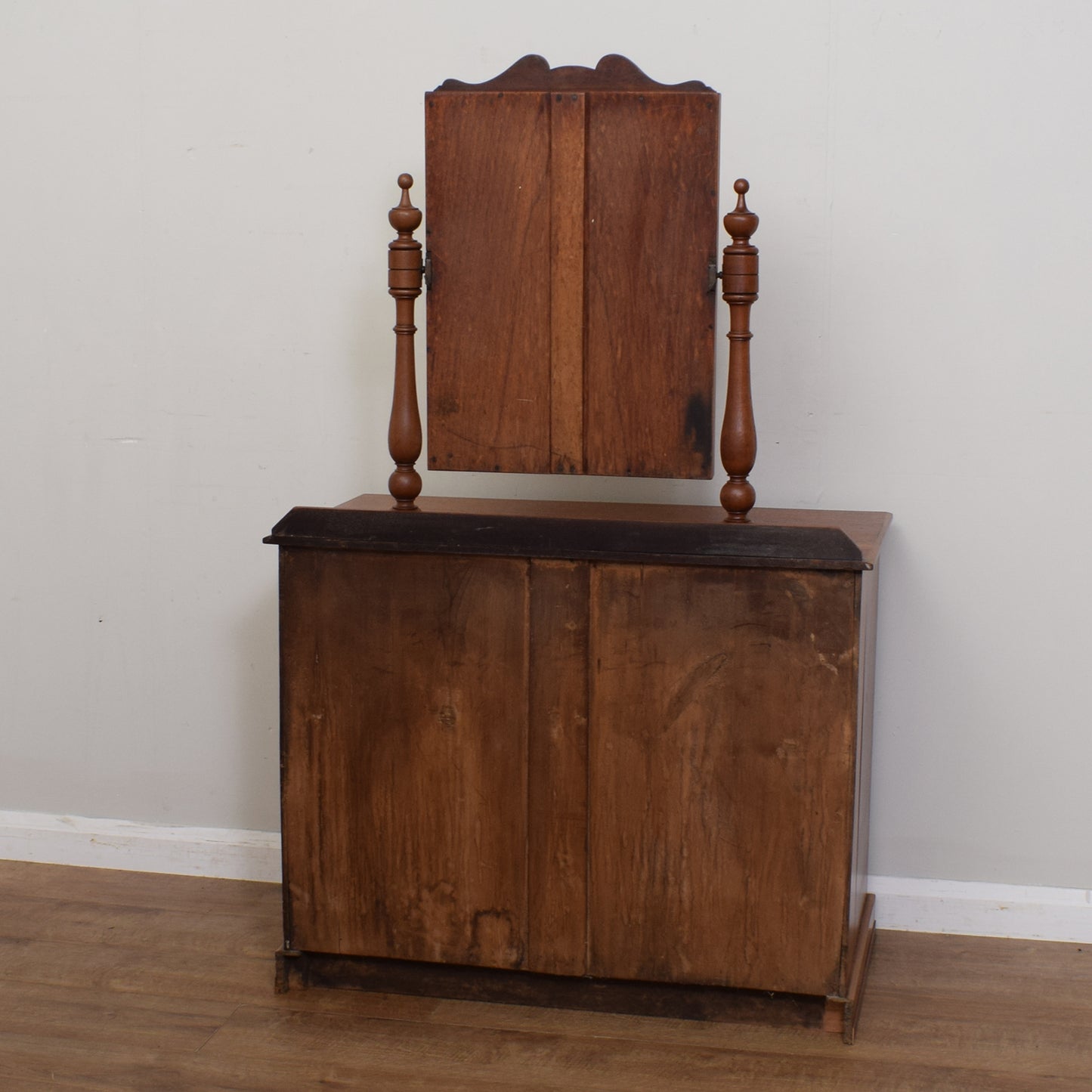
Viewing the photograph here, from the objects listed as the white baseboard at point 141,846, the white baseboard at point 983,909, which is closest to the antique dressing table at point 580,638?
the white baseboard at point 983,909

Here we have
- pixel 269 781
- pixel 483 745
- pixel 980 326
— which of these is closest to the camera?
pixel 483 745

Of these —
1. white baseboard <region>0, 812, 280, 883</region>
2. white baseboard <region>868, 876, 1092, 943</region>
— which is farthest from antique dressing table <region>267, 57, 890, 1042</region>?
white baseboard <region>0, 812, 280, 883</region>

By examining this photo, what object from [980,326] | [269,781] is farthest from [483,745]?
[980,326]

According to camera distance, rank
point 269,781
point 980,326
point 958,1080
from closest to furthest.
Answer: point 958,1080, point 980,326, point 269,781

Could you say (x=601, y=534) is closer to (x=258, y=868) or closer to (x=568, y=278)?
(x=568, y=278)

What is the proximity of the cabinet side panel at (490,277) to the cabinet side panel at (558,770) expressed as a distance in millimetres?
253

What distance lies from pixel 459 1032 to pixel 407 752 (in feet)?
1.67

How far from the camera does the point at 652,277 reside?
7.75ft

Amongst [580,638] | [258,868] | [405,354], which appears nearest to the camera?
[580,638]

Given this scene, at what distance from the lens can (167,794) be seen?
321cm

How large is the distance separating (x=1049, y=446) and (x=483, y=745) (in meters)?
1.29

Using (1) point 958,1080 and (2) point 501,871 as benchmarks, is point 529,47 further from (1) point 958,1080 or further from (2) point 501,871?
(1) point 958,1080

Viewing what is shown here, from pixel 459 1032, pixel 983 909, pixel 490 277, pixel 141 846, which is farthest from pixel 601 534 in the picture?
pixel 141 846

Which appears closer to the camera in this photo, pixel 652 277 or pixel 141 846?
pixel 652 277
